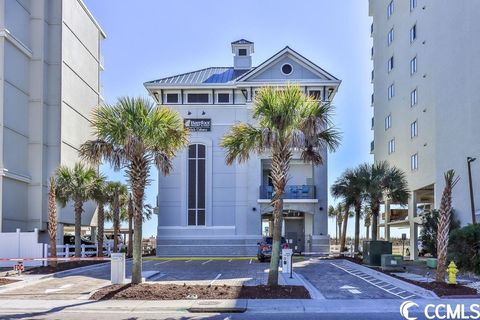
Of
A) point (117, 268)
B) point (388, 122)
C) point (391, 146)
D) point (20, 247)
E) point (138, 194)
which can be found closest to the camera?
point (138, 194)

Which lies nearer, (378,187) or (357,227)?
(378,187)

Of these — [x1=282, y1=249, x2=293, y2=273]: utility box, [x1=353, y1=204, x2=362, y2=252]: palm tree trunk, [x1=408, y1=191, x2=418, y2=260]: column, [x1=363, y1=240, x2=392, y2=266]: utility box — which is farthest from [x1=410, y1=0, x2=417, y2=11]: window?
[x1=282, y1=249, x2=293, y2=273]: utility box

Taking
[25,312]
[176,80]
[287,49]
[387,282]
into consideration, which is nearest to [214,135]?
[176,80]

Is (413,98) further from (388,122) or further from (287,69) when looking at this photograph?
(287,69)

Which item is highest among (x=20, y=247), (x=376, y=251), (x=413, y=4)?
(x=413, y=4)

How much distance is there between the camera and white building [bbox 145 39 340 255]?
44094 mm

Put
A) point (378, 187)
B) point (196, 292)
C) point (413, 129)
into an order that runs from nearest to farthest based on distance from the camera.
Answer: point (196, 292), point (378, 187), point (413, 129)

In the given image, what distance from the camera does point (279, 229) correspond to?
18906mm

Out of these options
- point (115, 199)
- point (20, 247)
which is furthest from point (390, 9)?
point (20, 247)

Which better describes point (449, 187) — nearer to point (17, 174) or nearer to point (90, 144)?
point (90, 144)

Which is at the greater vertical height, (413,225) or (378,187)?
(378,187)

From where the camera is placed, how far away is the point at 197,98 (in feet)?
149

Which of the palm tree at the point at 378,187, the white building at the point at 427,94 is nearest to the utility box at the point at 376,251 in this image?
the white building at the point at 427,94
